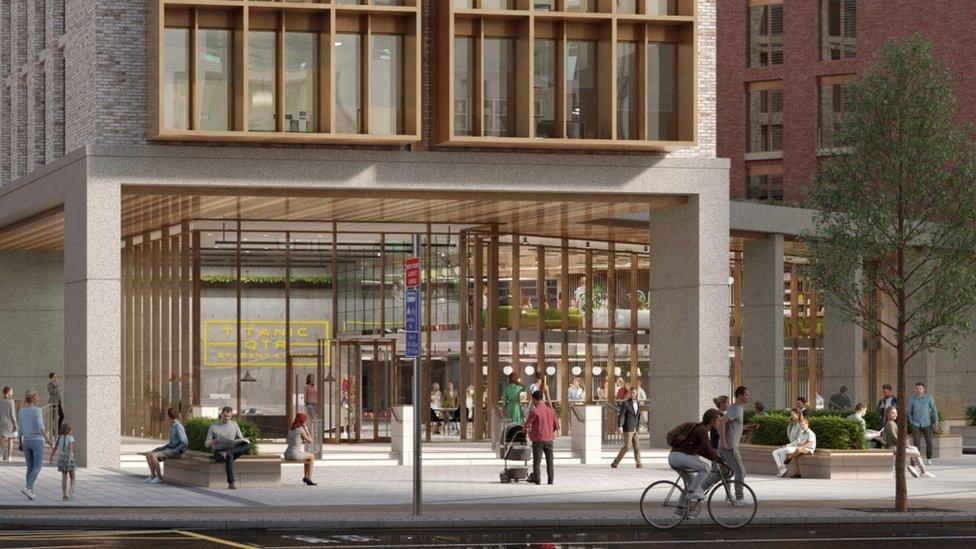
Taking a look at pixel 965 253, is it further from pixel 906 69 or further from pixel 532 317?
pixel 532 317

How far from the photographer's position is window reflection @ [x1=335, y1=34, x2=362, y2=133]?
34.1 metres

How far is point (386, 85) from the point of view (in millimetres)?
34531

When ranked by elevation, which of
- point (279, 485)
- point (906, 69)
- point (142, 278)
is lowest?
point (279, 485)

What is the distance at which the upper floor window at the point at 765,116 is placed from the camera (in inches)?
2665

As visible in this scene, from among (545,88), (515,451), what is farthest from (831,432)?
(545,88)

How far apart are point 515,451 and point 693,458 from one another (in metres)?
9.70

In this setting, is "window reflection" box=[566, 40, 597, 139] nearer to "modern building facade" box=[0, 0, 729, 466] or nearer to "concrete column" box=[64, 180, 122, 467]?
"modern building facade" box=[0, 0, 729, 466]

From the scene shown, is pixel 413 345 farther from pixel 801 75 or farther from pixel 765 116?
pixel 765 116

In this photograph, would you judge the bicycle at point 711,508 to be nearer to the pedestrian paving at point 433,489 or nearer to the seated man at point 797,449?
the pedestrian paving at point 433,489

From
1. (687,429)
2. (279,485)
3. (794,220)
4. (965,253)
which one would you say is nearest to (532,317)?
(794,220)

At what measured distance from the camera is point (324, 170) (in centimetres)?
3450

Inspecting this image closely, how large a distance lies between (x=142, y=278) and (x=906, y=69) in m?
24.0

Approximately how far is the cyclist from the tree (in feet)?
15.2

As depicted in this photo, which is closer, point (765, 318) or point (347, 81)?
point (347, 81)
